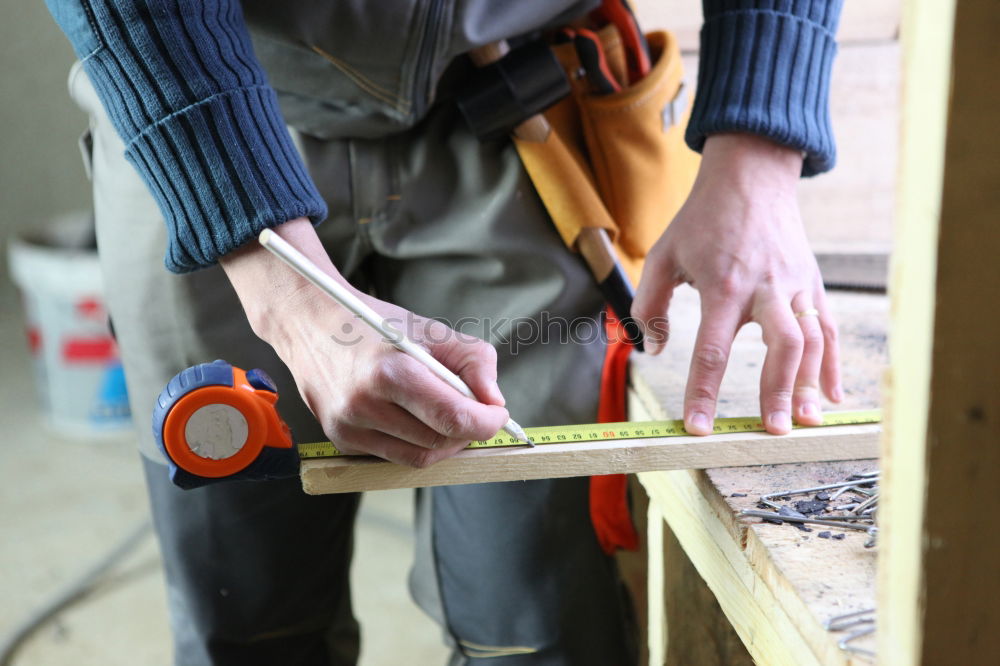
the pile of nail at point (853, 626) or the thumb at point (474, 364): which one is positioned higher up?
the thumb at point (474, 364)

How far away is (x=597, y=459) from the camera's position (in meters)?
0.77

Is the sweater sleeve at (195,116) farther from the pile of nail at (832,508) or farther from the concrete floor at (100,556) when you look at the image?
the concrete floor at (100,556)

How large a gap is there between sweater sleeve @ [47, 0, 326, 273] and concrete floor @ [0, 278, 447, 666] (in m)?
1.42

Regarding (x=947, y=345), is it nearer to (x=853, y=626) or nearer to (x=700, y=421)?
(x=853, y=626)

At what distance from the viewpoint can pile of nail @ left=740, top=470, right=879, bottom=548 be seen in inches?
26.7

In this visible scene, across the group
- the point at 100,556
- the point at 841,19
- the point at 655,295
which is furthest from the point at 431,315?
the point at 100,556

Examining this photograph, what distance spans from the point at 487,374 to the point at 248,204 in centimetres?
24

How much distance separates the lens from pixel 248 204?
28.8 inches

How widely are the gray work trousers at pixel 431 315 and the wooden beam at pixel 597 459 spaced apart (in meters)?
0.21

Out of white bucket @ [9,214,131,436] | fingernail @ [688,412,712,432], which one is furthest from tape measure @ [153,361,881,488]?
white bucket @ [9,214,131,436]

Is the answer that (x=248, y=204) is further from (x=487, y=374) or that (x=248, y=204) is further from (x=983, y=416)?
(x=983, y=416)

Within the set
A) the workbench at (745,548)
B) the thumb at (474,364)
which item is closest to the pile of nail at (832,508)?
the workbench at (745,548)

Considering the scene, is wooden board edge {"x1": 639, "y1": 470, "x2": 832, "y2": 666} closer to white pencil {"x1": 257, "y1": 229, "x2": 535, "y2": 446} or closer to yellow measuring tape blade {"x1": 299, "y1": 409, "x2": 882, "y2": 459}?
yellow measuring tape blade {"x1": 299, "y1": 409, "x2": 882, "y2": 459}

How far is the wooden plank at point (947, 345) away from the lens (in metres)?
0.37
